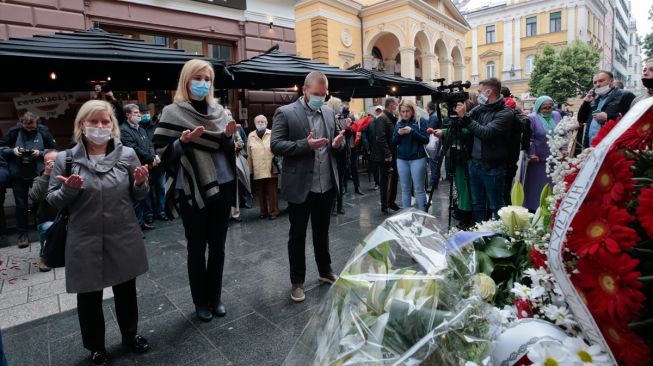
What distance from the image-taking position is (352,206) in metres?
7.65

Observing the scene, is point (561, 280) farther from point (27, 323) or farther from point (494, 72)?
point (494, 72)

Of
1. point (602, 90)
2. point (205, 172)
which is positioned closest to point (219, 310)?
point (205, 172)

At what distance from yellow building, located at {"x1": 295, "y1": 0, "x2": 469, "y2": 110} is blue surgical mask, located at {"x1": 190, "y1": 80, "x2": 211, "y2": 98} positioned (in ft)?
55.0

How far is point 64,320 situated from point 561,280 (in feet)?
12.6

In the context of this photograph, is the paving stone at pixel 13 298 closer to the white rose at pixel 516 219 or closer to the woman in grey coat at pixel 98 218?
the woman in grey coat at pixel 98 218

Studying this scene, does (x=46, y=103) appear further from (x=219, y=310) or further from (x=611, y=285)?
(x=611, y=285)

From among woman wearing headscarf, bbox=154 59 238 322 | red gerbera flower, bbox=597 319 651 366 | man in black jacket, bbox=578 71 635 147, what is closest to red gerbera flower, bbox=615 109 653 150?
red gerbera flower, bbox=597 319 651 366

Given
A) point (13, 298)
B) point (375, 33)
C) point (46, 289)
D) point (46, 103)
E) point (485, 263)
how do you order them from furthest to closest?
point (375, 33)
point (46, 103)
point (46, 289)
point (13, 298)
point (485, 263)

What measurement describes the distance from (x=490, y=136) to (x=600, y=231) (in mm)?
3783

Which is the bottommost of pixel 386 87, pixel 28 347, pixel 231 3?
pixel 28 347

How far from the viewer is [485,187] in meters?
4.61


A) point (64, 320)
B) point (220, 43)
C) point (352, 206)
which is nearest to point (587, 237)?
point (64, 320)

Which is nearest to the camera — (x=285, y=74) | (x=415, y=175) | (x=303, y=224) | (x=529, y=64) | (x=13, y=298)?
(x=303, y=224)

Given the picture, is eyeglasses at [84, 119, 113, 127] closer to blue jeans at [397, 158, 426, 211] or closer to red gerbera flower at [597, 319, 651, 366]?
red gerbera flower at [597, 319, 651, 366]
